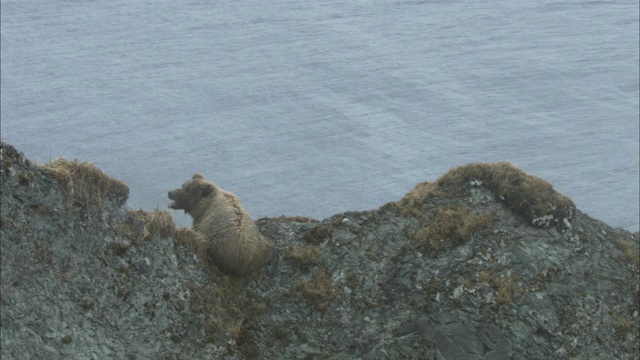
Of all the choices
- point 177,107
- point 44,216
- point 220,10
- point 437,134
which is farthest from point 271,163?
point 44,216

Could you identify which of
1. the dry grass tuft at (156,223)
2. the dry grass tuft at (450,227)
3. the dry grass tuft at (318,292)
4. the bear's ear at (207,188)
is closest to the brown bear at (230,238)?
the bear's ear at (207,188)

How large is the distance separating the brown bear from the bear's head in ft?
0.95

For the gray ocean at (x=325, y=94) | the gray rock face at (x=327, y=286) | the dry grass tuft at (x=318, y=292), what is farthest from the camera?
the gray ocean at (x=325, y=94)

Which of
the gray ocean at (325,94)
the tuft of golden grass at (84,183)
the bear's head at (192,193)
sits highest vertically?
the tuft of golden grass at (84,183)

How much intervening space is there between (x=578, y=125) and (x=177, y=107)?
52.6ft

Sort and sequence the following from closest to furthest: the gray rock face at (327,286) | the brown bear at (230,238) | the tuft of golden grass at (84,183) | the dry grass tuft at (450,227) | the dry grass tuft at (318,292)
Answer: the gray rock face at (327,286)
the tuft of golden grass at (84,183)
the brown bear at (230,238)
the dry grass tuft at (318,292)
the dry grass tuft at (450,227)

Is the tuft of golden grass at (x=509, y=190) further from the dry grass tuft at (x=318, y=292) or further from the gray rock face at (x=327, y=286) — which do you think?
the dry grass tuft at (x=318, y=292)

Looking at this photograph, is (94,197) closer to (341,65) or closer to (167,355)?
(167,355)

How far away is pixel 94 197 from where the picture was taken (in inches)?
558

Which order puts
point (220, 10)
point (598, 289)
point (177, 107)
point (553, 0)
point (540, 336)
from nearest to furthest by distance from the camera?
point (540, 336), point (598, 289), point (177, 107), point (220, 10), point (553, 0)

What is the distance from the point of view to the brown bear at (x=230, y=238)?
15.2 meters

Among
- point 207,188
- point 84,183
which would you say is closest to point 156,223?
point 84,183

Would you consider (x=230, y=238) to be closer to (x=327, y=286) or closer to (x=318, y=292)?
(x=318, y=292)

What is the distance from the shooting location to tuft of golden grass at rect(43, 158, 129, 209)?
1385 centimetres
